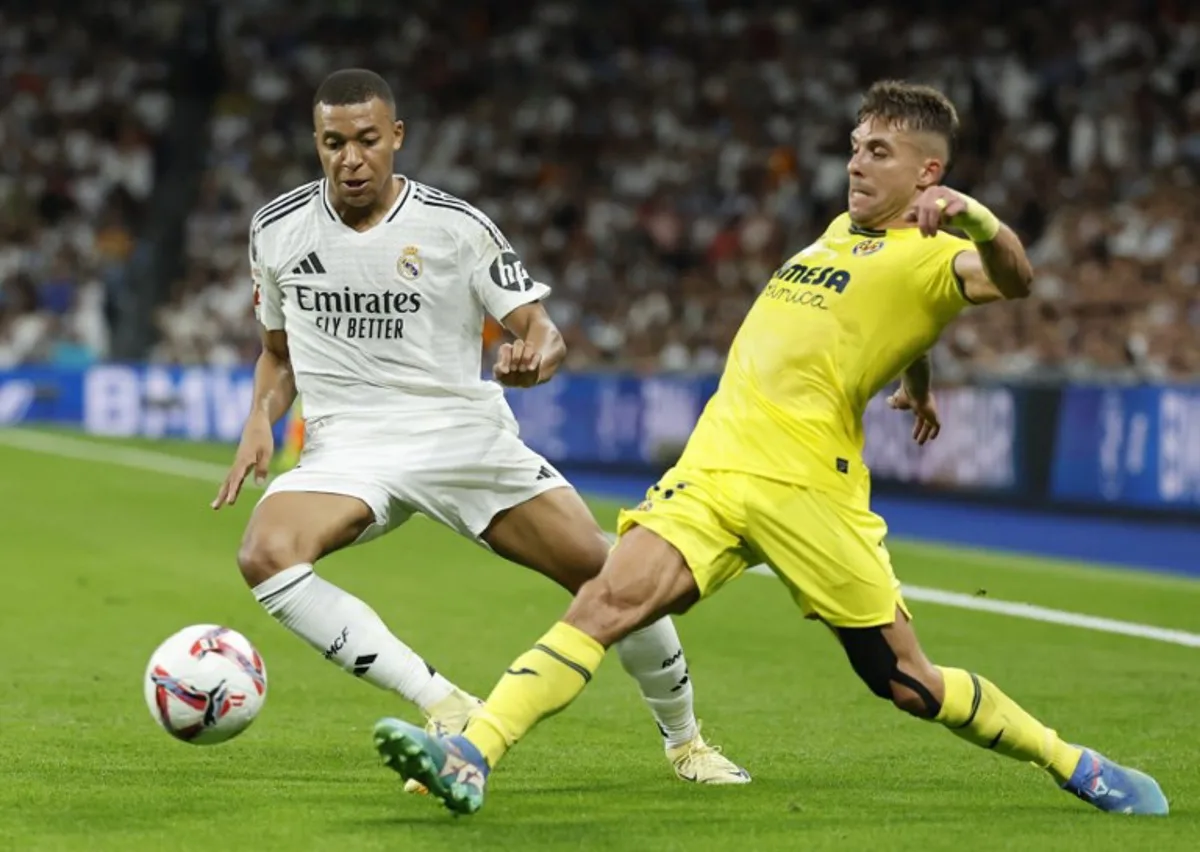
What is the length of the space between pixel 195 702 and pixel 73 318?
23.9m

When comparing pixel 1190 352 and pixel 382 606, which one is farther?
pixel 1190 352

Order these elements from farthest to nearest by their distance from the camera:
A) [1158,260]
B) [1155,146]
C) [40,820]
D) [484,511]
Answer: [1155,146] → [1158,260] → [484,511] → [40,820]

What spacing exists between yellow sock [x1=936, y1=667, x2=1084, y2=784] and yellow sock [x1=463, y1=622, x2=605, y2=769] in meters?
1.04

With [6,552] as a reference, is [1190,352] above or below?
above

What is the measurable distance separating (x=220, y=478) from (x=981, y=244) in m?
15.5

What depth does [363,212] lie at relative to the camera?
7.08 metres

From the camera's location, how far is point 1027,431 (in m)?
17.6

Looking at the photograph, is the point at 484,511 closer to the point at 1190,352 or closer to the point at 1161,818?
the point at 1161,818

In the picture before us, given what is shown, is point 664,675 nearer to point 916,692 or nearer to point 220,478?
point 916,692

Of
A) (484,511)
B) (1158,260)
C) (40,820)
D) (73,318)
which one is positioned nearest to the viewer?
(40,820)

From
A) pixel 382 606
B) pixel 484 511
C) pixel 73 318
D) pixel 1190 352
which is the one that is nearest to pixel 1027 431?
pixel 1190 352

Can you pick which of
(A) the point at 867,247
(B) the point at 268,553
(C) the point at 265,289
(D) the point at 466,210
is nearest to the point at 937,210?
(A) the point at 867,247

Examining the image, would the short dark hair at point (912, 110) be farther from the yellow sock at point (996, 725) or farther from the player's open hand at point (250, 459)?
the player's open hand at point (250, 459)

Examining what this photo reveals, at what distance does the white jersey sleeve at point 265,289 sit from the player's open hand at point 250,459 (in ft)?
1.25
